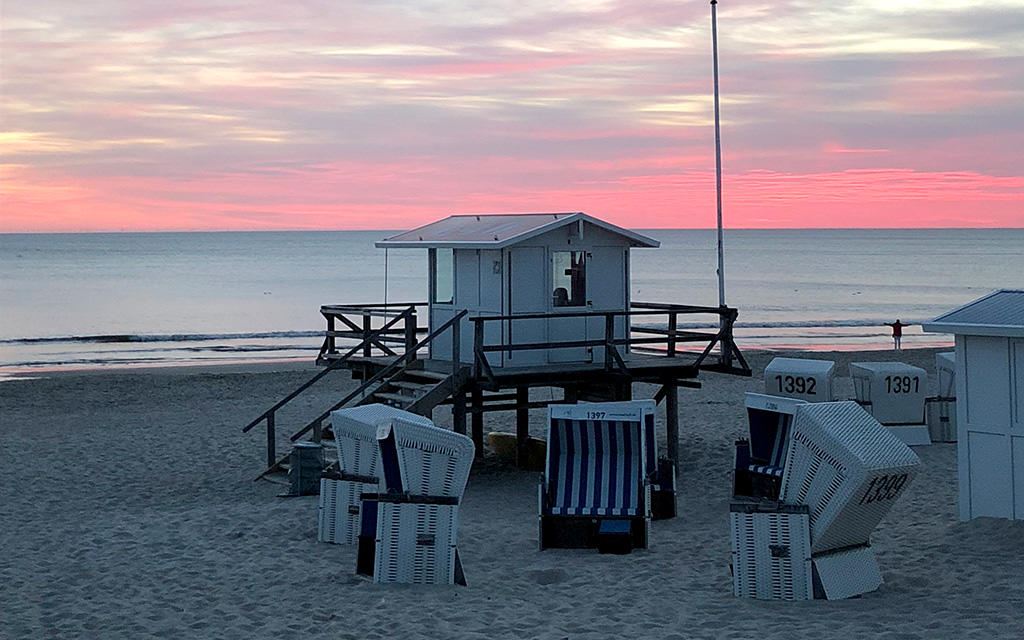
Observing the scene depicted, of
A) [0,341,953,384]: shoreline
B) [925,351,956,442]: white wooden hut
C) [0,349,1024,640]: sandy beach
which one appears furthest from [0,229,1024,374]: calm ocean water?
[0,349,1024,640]: sandy beach

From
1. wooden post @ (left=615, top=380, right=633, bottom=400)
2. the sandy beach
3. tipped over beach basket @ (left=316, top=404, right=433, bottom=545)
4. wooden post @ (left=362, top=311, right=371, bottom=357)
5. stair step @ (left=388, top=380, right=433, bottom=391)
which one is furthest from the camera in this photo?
wooden post @ (left=362, top=311, right=371, bottom=357)

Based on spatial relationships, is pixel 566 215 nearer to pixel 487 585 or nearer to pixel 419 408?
pixel 419 408

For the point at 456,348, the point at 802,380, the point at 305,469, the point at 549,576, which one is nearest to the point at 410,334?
the point at 456,348

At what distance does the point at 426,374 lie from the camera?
1516cm

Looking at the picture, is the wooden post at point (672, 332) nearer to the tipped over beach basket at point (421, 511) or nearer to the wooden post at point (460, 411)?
the wooden post at point (460, 411)

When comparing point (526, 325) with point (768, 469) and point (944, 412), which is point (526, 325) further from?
point (944, 412)

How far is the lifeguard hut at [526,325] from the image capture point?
14742mm

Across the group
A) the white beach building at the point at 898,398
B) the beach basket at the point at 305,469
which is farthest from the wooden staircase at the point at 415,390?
the white beach building at the point at 898,398

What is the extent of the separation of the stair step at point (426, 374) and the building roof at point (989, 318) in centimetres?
604

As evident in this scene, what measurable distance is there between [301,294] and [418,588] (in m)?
70.2

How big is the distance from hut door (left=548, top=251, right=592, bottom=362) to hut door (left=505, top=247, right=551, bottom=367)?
164mm

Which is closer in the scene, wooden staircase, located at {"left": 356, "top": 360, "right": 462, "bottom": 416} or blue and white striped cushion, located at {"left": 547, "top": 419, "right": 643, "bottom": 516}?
blue and white striped cushion, located at {"left": 547, "top": 419, "right": 643, "bottom": 516}

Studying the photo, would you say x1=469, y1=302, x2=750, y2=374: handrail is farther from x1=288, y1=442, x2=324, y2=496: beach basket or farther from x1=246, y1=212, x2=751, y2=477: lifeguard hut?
x1=288, y1=442, x2=324, y2=496: beach basket

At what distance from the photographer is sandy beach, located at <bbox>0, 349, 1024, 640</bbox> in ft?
28.5
